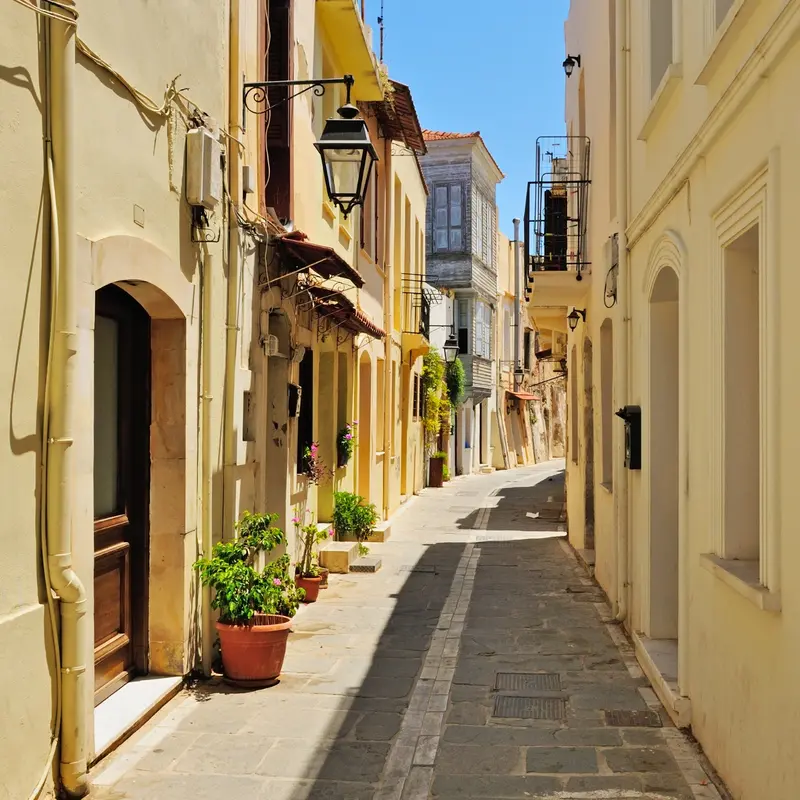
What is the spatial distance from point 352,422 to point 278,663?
676cm

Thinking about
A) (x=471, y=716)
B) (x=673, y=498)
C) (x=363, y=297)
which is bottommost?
(x=471, y=716)

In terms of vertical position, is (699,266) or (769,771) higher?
→ (699,266)

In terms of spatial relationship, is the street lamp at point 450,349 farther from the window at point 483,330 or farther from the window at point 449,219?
the window at point 449,219

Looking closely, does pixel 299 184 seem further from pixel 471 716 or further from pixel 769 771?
pixel 769 771

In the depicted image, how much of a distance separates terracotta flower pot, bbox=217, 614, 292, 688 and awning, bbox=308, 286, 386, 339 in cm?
409

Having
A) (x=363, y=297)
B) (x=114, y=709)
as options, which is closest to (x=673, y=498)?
(x=114, y=709)

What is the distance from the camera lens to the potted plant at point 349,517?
1255cm

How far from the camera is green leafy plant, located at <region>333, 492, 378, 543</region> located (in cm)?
1255

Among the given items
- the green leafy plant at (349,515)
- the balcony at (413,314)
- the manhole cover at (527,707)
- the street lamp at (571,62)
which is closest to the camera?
the manhole cover at (527,707)

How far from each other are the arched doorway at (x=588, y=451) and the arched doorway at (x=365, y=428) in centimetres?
399

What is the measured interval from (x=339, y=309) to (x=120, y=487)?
15.9 ft

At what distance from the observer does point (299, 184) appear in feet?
30.9

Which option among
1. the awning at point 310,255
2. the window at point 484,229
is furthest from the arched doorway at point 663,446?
the window at point 484,229

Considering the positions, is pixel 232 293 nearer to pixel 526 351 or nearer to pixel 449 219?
pixel 449 219
